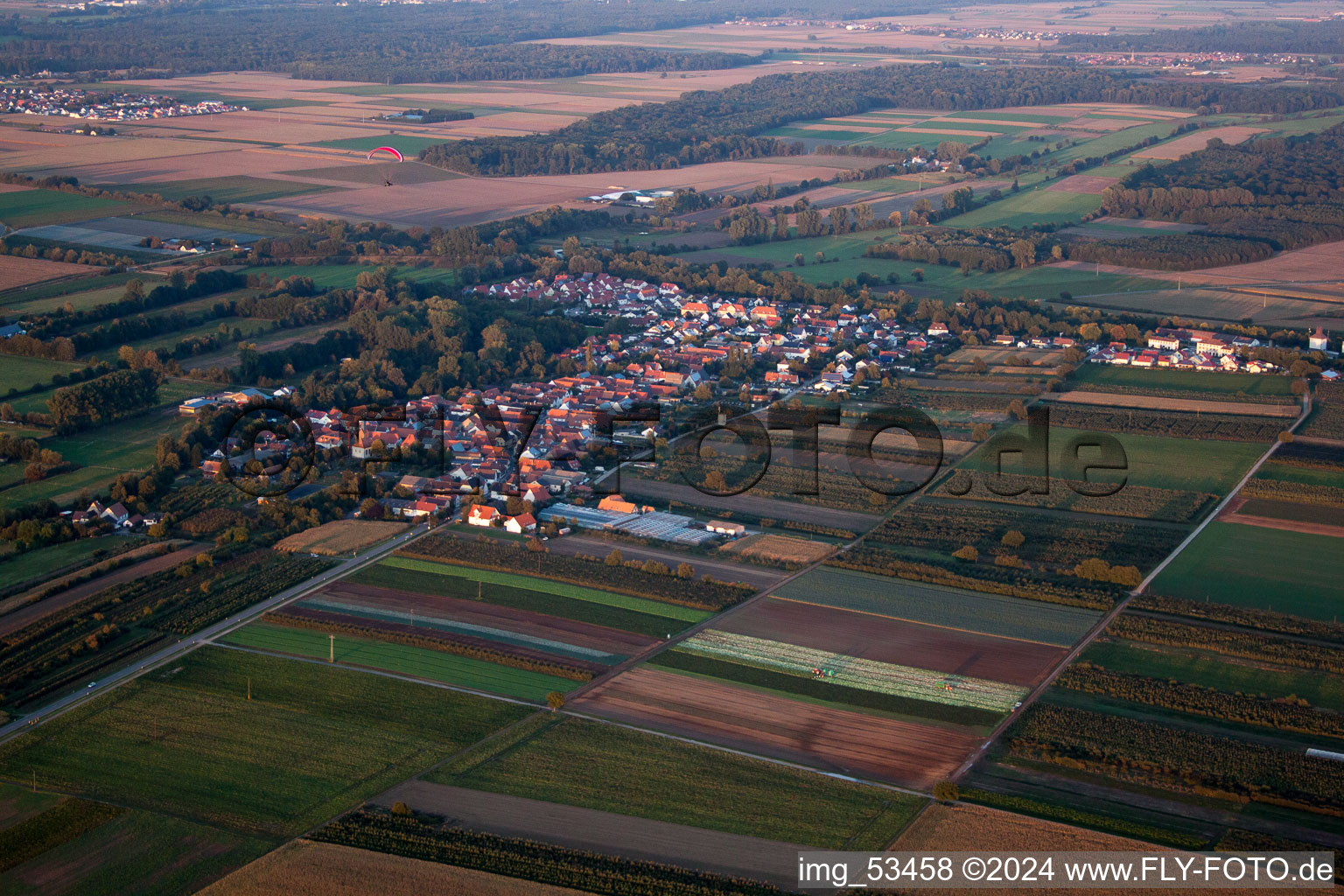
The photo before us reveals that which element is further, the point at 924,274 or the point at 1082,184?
the point at 1082,184

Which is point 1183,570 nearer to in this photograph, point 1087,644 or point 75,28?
point 1087,644

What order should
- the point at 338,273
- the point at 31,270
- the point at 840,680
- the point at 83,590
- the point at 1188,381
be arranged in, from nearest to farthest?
the point at 840,680
the point at 83,590
the point at 1188,381
the point at 31,270
the point at 338,273

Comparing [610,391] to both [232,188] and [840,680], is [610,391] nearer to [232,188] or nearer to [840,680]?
[840,680]

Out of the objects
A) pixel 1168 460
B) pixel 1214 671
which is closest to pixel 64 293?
pixel 1168 460

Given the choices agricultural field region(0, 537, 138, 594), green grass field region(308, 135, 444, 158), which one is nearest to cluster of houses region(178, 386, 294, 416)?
agricultural field region(0, 537, 138, 594)

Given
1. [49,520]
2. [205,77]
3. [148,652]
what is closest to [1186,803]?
[148,652]

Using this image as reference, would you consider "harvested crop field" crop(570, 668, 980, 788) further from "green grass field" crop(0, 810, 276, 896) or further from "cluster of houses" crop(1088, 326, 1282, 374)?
"cluster of houses" crop(1088, 326, 1282, 374)

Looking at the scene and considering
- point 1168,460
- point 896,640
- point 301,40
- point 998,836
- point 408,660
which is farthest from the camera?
point 301,40
